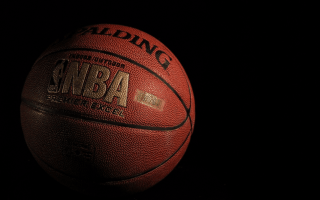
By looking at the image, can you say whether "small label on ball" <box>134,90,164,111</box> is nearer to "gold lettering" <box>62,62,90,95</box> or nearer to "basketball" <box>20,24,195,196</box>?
"basketball" <box>20,24,195,196</box>

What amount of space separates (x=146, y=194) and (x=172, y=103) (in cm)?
50

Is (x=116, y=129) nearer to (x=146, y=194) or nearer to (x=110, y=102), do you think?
(x=110, y=102)

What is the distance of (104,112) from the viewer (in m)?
0.74

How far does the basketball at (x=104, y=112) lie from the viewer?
2.45ft

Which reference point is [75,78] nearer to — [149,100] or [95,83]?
[95,83]

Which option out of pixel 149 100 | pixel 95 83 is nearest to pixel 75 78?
pixel 95 83

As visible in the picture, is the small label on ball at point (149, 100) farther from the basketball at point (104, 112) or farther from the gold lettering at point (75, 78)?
the gold lettering at point (75, 78)

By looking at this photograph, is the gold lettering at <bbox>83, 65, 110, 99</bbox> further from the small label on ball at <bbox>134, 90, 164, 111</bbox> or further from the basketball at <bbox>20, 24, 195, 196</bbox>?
the small label on ball at <bbox>134, 90, 164, 111</bbox>

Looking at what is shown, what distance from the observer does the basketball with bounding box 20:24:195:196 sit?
2.45 ft

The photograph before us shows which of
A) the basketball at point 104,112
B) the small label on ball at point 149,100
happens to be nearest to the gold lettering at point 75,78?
the basketball at point 104,112

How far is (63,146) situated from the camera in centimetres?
76

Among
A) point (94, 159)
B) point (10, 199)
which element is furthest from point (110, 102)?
point (10, 199)

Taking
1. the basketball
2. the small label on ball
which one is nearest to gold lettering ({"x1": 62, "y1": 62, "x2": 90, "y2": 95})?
the basketball

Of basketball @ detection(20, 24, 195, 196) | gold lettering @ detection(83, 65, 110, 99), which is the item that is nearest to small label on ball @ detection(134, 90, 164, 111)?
basketball @ detection(20, 24, 195, 196)
